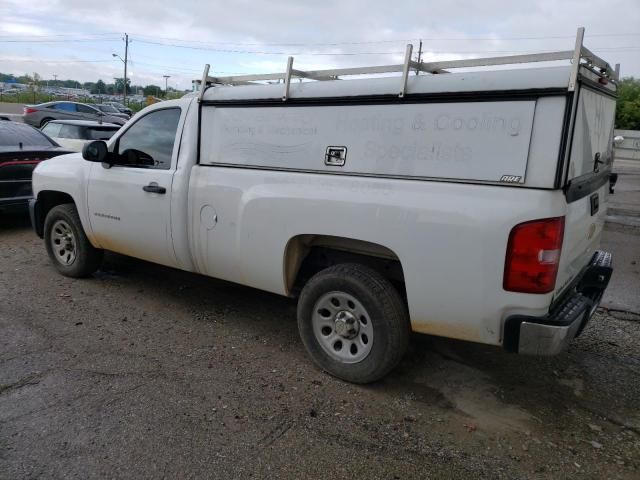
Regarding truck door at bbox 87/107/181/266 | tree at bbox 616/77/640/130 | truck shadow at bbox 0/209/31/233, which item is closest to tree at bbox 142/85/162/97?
tree at bbox 616/77/640/130

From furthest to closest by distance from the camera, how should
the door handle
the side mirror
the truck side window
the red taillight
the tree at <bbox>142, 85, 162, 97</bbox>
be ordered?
1. the tree at <bbox>142, 85, 162, 97</bbox>
2. the side mirror
3. the truck side window
4. the door handle
5. the red taillight

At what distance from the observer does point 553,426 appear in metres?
3.31

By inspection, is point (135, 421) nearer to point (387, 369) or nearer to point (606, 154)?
point (387, 369)

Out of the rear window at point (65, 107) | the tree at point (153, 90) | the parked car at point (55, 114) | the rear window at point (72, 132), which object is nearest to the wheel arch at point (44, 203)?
the rear window at point (72, 132)

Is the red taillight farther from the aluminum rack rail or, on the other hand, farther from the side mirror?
the side mirror

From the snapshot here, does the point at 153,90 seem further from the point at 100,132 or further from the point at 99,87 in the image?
the point at 100,132

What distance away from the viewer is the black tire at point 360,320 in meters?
3.49

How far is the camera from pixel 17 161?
7.62 meters

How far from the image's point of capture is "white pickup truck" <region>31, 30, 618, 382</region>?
2957 mm

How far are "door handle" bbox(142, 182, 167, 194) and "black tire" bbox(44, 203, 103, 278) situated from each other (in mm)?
1305

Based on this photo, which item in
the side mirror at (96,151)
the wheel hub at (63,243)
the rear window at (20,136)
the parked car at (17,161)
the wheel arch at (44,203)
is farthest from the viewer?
the rear window at (20,136)

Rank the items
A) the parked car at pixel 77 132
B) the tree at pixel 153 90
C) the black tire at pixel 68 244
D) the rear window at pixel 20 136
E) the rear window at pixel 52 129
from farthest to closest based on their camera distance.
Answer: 1. the tree at pixel 153 90
2. the rear window at pixel 52 129
3. the parked car at pixel 77 132
4. the rear window at pixel 20 136
5. the black tire at pixel 68 244

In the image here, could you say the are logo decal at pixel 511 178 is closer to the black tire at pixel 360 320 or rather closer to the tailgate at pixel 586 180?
the tailgate at pixel 586 180

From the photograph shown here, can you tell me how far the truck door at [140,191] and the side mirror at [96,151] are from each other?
0.35 ft
